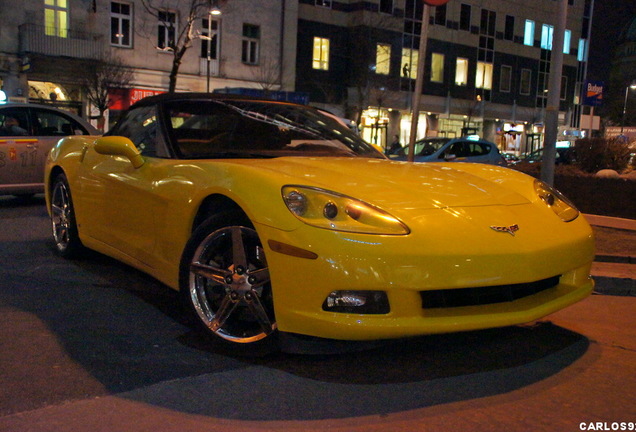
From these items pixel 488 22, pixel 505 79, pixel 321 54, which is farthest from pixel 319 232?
pixel 505 79

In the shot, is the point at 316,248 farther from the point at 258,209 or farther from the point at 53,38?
the point at 53,38

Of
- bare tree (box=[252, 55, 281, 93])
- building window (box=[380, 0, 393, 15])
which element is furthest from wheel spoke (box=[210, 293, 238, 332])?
building window (box=[380, 0, 393, 15])

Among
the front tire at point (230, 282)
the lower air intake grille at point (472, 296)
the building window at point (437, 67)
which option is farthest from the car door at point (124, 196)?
the building window at point (437, 67)

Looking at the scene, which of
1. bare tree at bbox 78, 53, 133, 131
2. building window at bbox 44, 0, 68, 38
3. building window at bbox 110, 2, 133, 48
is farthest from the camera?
building window at bbox 110, 2, 133, 48

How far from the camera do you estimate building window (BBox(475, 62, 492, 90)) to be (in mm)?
41688

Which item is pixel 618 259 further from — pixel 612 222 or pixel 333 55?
pixel 333 55

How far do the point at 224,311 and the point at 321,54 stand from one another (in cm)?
3191

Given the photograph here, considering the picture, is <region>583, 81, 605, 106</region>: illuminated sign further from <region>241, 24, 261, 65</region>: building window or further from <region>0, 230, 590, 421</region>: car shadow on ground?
<region>241, 24, 261, 65</region>: building window

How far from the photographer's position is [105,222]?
4680mm

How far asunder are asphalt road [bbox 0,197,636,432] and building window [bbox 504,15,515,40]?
42.2m

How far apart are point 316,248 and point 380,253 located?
28 cm

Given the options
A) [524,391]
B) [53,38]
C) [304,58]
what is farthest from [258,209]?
[304,58]

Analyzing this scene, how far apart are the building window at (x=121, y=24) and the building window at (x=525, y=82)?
27.2 m

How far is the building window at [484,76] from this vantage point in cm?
4169
